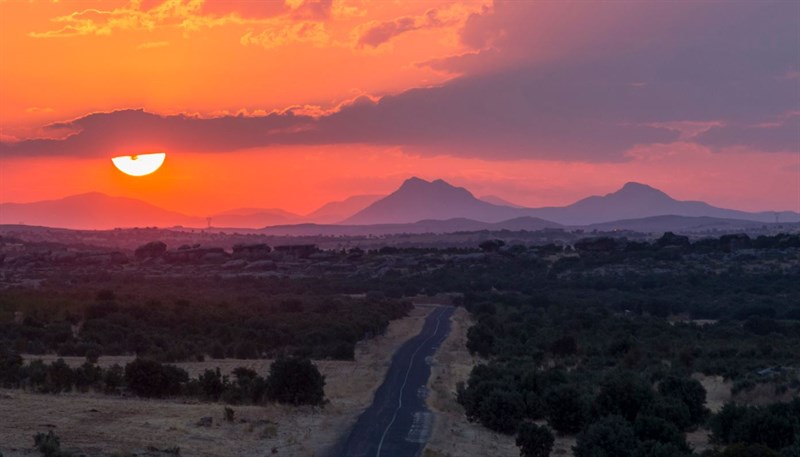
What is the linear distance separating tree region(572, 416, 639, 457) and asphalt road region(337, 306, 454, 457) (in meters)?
3.94

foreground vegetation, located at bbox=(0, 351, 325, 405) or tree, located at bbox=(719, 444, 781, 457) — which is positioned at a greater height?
tree, located at bbox=(719, 444, 781, 457)

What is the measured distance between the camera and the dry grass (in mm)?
23062

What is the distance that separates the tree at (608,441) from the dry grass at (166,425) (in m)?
6.25

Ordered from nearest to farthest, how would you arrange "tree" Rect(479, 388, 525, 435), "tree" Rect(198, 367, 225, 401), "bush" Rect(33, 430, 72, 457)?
"bush" Rect(33, 430, 72, 457), "tree" Rect(479, 388, 525, 435), "tree" Rect(198, 367, 225, 401)

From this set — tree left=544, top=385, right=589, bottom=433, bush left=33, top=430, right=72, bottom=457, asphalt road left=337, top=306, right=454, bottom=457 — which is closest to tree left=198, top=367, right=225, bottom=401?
asphalt road left=337, top=306, right=454, bottom=457

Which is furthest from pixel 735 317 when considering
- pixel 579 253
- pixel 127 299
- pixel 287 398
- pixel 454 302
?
pixel 579 253

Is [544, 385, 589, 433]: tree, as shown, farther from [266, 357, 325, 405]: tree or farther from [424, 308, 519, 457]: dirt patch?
[266, 357, 325, 405]: tree

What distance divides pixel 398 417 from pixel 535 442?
638 centimetres

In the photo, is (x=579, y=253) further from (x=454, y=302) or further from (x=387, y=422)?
(x=387, y=422)

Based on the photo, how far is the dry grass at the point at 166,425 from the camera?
23.1 m

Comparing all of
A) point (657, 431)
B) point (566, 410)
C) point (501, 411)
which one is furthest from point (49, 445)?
point (566, 410)

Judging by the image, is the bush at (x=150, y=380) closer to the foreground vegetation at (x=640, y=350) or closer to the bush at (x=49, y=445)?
the foreground vegetation at (x=640, y=350)

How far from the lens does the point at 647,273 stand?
353 ft

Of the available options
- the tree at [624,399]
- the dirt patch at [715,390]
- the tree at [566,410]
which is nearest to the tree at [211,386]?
the tree at [566,410]
